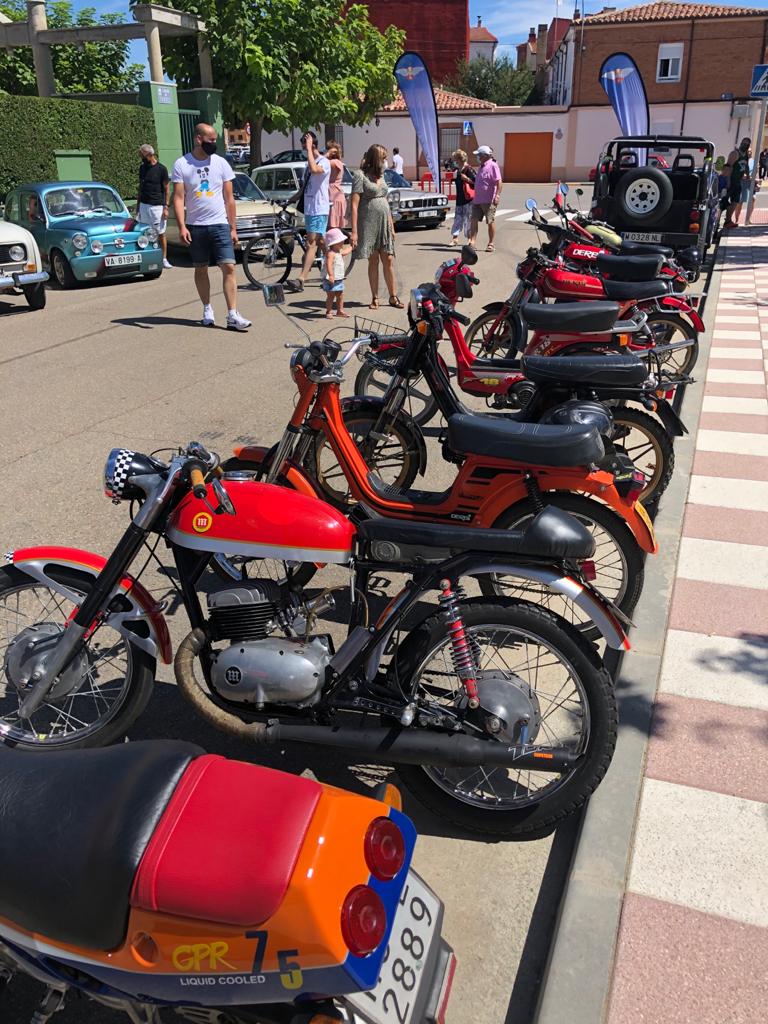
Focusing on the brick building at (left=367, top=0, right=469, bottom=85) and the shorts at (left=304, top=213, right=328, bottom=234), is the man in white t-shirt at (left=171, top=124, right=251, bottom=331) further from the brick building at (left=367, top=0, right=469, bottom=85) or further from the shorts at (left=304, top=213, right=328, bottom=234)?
the brick building at (left=367, top=0, right=469, bottom=85)

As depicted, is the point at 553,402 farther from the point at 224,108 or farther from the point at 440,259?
the point at 224,108

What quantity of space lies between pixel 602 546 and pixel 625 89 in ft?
78.2

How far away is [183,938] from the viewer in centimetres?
153

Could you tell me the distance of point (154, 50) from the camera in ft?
68.7

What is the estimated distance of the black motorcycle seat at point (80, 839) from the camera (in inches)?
60.4

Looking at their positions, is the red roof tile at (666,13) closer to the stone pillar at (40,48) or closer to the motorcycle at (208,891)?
the stone pillar at (40,48)

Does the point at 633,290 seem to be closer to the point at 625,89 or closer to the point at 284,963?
the point at 284,963

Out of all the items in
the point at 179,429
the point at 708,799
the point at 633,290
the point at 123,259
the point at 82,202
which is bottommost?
the point at 708,799

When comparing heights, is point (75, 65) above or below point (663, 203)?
above

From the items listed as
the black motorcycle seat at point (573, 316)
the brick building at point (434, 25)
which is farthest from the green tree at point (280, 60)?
the brick building at point (434, 25)

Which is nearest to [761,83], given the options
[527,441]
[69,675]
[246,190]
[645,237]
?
[645,237]

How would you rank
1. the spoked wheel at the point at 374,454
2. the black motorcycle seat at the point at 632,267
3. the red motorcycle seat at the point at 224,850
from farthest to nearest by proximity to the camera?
the black motorcycle seat at the point at 632,267 → the spoked wheel at the point at 374,454 → the red motorcycle seat at the point at 224,850

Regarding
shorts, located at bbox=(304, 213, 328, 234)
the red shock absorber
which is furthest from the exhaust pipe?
shorts, located at bbox=(304, 213, 328, 234)

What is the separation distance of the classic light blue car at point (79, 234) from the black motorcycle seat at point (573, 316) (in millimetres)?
8989
